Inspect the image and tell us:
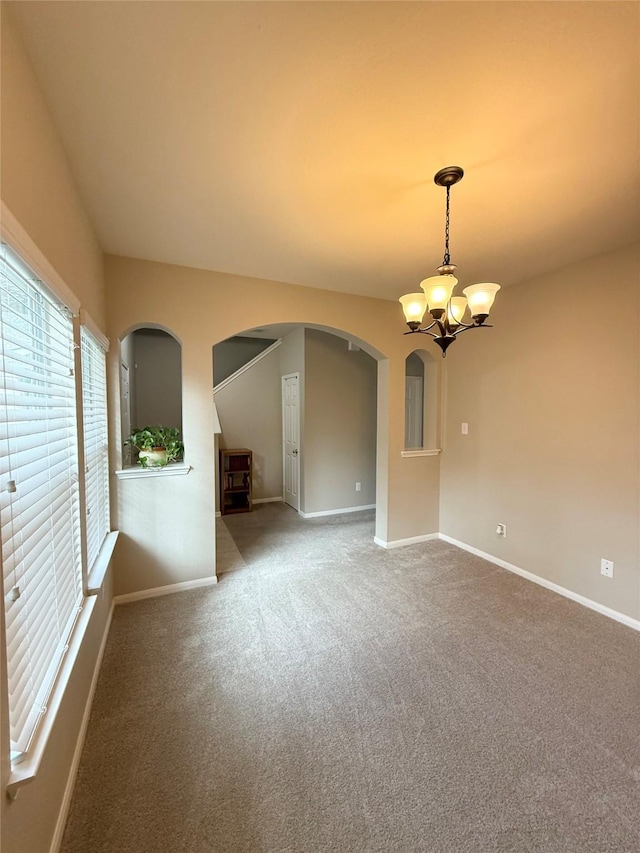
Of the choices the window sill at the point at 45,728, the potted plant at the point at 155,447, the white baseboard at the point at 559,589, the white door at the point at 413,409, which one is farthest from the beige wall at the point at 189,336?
the white baseboard at the point at 559,589

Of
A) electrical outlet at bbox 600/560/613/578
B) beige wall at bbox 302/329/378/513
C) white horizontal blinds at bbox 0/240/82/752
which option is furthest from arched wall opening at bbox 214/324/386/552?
white horizontal blinds at bbox 0/240/82/752

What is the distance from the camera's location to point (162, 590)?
2.93 meters

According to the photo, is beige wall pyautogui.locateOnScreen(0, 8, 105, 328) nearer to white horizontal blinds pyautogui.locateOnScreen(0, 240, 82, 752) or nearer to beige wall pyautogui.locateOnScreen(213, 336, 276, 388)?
white horizontal blinds pyautogui.locateOnScreen(0, 240, 82, 752)

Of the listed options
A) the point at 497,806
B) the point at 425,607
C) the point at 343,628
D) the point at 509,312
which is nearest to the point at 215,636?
the point at 343,628

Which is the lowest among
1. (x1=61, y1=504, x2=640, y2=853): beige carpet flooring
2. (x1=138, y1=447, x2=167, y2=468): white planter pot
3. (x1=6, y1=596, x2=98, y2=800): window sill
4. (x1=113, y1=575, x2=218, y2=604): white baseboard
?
(x1=61, y1=504, x2=640, y2=853): beige carpet flooring

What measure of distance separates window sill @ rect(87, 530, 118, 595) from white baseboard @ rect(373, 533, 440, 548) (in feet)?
8.40

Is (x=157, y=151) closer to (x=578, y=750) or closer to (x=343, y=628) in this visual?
(x=343, y=628)

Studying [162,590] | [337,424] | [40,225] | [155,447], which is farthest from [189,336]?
[337,424]

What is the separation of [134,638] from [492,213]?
3.46 meters

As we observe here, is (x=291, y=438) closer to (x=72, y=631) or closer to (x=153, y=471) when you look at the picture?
(x=153, y=471)

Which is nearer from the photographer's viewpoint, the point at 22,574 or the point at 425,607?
the point at 22,574

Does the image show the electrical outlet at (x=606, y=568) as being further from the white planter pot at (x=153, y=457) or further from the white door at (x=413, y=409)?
the white planter pot at (x=153, y=457)

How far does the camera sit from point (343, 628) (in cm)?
247

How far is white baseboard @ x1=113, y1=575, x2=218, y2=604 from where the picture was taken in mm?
2807
